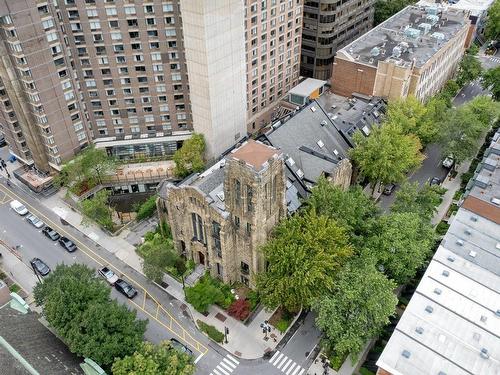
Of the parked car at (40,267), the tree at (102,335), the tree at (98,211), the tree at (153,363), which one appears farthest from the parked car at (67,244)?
the tree at (153,363)

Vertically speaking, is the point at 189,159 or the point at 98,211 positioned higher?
the point at 189,159

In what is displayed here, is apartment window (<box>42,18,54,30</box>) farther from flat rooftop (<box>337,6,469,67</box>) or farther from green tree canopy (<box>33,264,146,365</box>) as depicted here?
flat rooftop (<box>337,6,469,67</box>)

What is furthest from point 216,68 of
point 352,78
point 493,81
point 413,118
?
point 493,81

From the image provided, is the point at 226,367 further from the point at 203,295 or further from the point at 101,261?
the point at 101,261

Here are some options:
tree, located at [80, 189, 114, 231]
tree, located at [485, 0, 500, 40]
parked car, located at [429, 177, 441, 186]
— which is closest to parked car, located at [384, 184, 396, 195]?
parked car, located at [429, 177, 441, 186]

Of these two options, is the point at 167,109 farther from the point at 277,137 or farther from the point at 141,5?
the point at 277,137

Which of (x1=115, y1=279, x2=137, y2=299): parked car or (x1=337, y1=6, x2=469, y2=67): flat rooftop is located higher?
(x1=337, y1=6, x2=469, y2=67): flat rooftop
